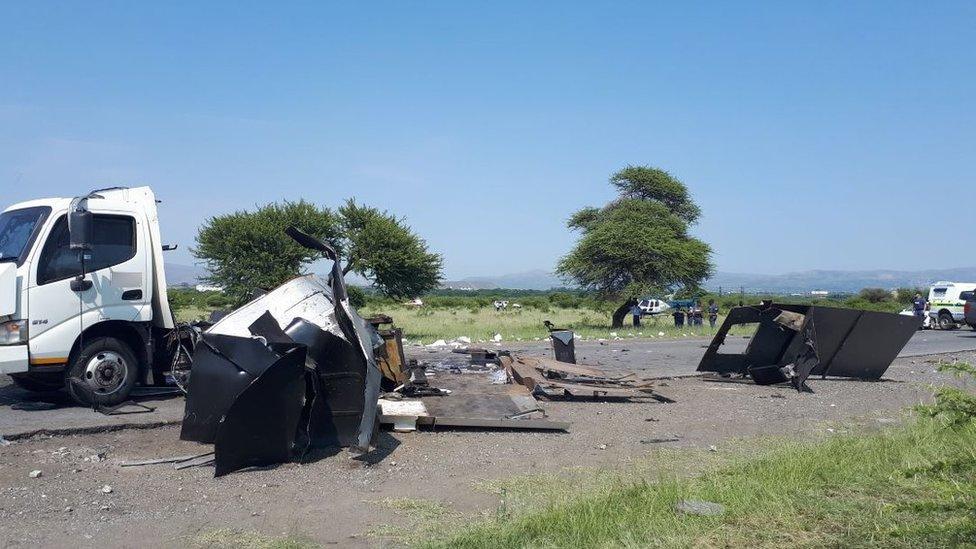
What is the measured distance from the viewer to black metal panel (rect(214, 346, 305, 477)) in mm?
7703

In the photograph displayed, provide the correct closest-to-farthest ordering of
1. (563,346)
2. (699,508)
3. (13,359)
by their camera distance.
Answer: (699,508) → (13,359) → (563,346)

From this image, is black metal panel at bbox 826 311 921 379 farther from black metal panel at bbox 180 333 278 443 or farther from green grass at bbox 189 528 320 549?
green grass at bbox 189 528 320 549

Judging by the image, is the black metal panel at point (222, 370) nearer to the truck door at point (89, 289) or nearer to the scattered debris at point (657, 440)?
the truck door at point (89, 289)

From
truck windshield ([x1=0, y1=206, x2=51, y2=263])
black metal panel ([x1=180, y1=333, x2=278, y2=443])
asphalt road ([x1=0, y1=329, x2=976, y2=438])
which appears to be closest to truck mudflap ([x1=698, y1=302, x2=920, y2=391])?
asphalt road ([x1=0, y1=329, x2=976, y2=438])

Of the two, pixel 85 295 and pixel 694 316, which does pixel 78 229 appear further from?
pixel 694 316

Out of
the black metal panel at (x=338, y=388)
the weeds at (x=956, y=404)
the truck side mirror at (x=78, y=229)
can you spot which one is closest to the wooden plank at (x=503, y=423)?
Result: the black metal panel at (x=338, y=388)

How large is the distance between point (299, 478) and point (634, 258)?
3368cm

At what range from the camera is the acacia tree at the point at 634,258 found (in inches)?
1580

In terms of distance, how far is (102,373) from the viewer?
10.3 meters

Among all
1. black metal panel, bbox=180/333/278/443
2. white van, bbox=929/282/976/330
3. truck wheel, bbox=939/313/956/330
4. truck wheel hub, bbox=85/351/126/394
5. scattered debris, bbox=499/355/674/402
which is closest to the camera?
black metal panel, bbox=180/333/278/443

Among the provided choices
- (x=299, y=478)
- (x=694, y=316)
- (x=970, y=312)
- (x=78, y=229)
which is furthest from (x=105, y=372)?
(x=694, y=316)

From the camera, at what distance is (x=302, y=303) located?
8.96 meters

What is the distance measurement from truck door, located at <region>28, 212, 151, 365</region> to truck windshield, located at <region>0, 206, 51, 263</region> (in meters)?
0.22

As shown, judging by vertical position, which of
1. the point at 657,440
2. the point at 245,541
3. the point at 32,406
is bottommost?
the point at 657,440
